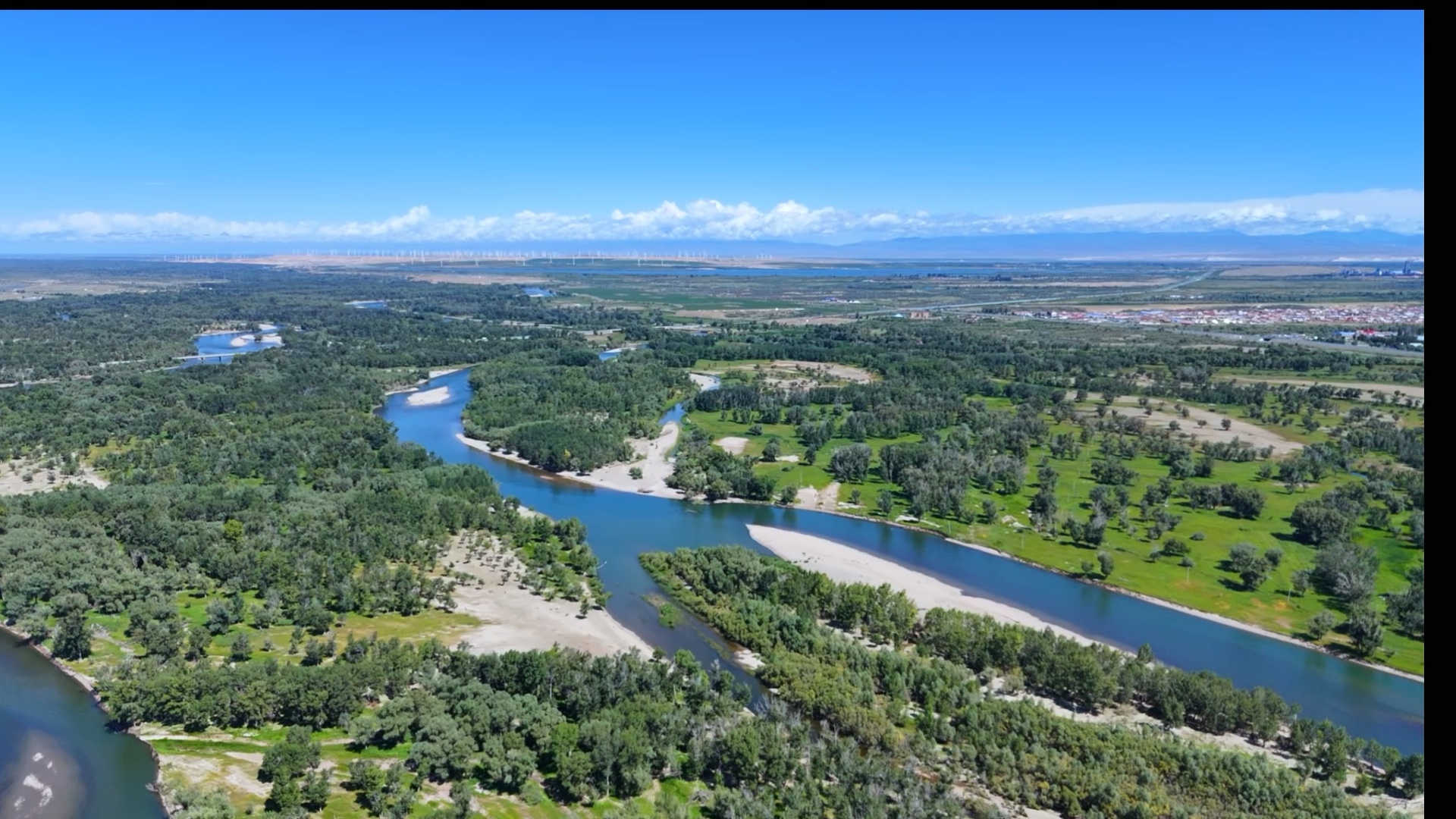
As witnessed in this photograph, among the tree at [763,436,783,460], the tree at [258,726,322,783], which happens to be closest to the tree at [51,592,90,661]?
the tree at [258,726,322,783]

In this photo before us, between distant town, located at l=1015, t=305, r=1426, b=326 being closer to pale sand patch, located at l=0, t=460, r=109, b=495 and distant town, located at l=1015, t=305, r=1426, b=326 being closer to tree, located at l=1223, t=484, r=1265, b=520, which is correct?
tree, located at l=1223, t=484, r=1265, b=520

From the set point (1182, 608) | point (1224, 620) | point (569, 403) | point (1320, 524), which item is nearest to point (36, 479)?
point (569, 403)

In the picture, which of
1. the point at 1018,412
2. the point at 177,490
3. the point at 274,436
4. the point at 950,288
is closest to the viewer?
the point at 177,490

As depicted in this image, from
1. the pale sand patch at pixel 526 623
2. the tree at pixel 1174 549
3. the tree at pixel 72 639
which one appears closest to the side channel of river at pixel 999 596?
the pale sand patch at pixel 526 623

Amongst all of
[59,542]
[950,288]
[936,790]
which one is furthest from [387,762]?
[950,288]

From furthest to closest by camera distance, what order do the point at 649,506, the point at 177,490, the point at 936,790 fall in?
1. the point at 649,506
2. the point at 177,490
3. the point at 936,790

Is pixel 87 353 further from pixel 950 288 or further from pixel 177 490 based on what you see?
pixel 950 288

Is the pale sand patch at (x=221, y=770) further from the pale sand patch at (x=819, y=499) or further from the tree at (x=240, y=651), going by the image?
the pale sand patch at (x=819, y=499)
